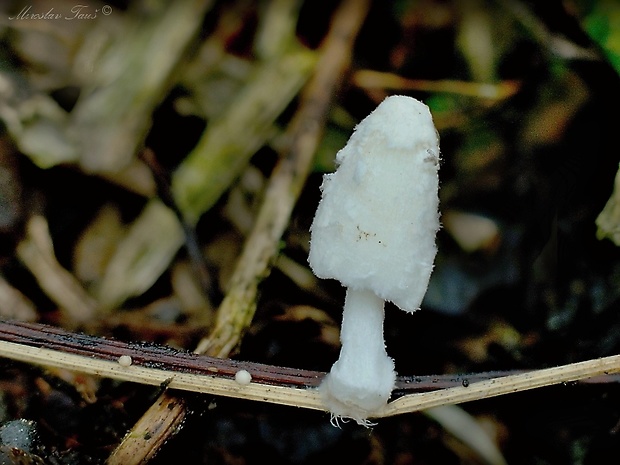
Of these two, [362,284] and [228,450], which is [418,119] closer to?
[362,284]

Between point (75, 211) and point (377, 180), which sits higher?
point (377, 180)

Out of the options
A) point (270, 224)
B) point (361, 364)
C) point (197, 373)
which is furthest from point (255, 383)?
point (270, 224)

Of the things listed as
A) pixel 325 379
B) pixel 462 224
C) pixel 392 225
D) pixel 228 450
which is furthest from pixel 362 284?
pixel 462 224

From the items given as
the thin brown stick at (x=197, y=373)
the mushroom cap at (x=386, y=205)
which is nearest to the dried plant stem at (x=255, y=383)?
the thin brown stick at (x=197, y=373)

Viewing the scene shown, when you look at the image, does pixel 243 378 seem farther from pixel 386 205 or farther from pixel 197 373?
pixel 386 205

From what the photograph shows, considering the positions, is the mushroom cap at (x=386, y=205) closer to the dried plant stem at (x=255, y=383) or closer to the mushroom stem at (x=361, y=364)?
the mushroom stem at (x=361, y=364)
